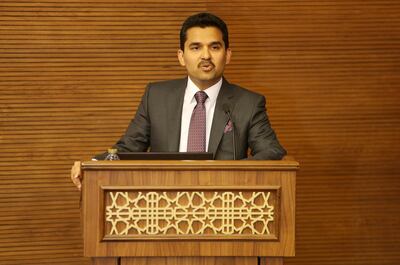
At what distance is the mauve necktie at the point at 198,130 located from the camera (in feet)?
9.61

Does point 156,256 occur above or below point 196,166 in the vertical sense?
below

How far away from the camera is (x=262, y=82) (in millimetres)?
4289

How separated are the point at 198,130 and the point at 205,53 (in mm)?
329

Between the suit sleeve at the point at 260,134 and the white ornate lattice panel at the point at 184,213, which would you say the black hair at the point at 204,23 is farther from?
the white ornate lattice panel at the point at 184,213

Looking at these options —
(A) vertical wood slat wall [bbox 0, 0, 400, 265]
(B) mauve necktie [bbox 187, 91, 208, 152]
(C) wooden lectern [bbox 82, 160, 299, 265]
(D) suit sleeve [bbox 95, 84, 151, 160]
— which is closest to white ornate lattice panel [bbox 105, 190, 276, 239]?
(C) wooden lectern [bbox 82, 160, 299, 265]

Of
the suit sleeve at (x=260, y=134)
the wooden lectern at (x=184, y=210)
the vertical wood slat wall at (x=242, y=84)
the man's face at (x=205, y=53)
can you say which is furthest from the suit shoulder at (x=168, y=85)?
the vertical wood slat wall at (x=242, y=84)

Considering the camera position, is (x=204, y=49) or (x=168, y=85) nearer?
(x=204, y=49)

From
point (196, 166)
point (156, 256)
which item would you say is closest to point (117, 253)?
point (156, 256)

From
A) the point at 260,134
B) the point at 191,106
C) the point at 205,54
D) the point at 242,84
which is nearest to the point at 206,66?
the point at 205,54

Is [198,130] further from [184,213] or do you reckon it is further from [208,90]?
[184,213]

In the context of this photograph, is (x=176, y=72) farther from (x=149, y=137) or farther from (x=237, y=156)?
(x=237, y=156)

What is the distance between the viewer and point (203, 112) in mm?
2990

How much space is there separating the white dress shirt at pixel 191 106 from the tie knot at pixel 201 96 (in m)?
0.02

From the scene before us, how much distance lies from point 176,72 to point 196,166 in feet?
6.71
